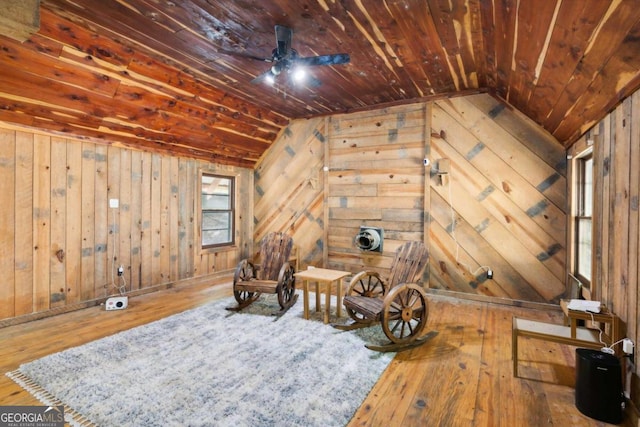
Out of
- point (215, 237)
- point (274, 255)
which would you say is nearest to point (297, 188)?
point (215, 237)

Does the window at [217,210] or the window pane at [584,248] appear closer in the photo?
the window pane at [584,248]

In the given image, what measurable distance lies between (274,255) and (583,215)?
3.90 meters

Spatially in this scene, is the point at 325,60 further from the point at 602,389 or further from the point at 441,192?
the point at 602,389

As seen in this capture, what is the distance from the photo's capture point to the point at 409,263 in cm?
347

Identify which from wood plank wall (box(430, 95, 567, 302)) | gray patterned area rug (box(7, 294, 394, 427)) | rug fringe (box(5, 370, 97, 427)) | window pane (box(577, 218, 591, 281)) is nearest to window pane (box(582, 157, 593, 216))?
window pane (box(577, 218, 591, 281))

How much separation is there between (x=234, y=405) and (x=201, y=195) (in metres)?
4.23

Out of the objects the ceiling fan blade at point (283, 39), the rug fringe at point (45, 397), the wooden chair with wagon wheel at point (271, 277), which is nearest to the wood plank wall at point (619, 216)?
the ceiling fan blade at point (283, 39)

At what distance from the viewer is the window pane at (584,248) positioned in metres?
3.45

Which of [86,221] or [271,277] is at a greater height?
[86,221]

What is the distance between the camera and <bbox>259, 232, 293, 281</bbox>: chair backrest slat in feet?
14.1

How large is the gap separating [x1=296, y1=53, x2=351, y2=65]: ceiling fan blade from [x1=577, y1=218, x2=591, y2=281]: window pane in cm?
323

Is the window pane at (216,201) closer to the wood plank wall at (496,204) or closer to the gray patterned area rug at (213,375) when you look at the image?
the gray patterned area rug at (213,375)

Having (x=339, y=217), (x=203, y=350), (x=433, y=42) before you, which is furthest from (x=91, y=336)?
(x=433, y=42)

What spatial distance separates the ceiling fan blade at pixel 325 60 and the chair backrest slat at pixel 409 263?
2.12 m
